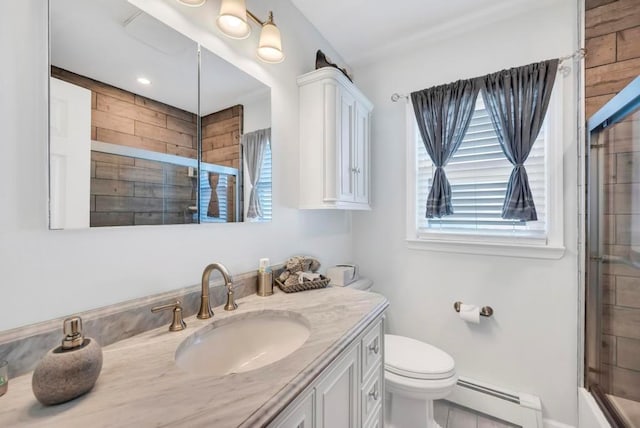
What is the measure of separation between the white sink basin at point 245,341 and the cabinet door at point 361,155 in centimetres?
100

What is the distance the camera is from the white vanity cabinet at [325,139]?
1550mm

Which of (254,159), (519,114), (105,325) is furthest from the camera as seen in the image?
(519,114)

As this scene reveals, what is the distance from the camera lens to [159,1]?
0.96 m

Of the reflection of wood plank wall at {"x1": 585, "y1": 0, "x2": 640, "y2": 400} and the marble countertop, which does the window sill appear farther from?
the marble countertop

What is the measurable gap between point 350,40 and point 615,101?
61.3 inches

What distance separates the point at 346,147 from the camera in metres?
1.68

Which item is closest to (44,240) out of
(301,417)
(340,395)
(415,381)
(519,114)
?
(301,417)

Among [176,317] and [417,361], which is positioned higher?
[176,317]

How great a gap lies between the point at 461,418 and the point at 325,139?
1.91 metres

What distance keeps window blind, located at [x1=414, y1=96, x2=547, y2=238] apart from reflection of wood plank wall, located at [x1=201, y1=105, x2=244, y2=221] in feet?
4.56

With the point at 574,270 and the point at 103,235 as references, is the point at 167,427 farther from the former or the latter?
the point at 574,270

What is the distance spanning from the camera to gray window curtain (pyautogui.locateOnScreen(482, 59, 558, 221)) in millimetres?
1542

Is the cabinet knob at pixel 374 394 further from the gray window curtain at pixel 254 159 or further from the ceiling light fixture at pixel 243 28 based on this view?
the ceiling light fixture at pixel 243 28

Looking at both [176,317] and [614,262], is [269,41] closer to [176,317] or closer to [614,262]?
[176,317]
